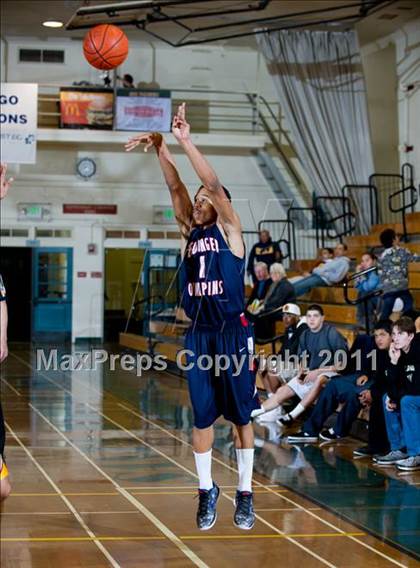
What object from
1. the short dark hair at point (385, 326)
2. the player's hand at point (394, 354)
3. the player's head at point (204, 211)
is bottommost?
the player's hand at point (394, 354)

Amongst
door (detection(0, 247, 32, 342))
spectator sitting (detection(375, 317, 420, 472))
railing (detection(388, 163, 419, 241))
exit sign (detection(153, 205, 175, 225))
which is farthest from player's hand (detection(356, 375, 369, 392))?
door (detection(0, 247, 32, 342))

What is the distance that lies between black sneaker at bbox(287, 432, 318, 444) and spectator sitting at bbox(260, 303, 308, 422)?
104cm

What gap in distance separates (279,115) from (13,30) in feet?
20.2

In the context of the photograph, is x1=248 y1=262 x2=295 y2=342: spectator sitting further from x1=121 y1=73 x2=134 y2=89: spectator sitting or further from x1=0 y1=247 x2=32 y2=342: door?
x1=0 y1=247 x2=32 y2=342: door

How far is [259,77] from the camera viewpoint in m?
23.9

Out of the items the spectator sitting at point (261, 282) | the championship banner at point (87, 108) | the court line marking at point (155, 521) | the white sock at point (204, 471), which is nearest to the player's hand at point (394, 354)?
the court line marking at point (155, 521)

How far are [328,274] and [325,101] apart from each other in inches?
240

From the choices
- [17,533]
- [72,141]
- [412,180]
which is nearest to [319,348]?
[17,533]

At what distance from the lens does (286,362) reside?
1137 centimetres

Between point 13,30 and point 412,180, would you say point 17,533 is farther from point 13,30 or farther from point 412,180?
point 13,30

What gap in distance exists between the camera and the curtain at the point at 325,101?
20453 mm

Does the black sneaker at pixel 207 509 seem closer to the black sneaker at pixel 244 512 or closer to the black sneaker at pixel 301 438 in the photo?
the black sneaker at pixel 244 512

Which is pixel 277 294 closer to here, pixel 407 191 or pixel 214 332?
pixel 407 191

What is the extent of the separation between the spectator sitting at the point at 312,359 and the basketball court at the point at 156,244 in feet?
1.27
